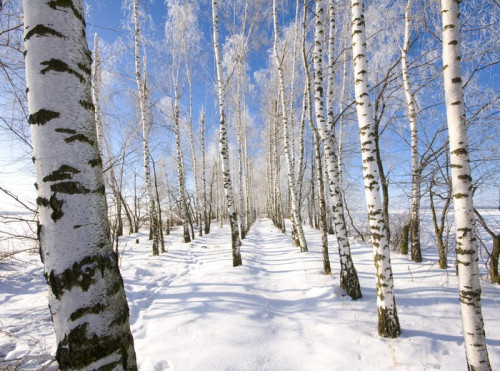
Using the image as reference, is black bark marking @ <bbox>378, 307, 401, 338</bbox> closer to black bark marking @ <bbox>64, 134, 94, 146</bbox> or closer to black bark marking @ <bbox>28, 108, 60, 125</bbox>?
black bark marking @ <bbox>64, 134, 94, 146</bbox>

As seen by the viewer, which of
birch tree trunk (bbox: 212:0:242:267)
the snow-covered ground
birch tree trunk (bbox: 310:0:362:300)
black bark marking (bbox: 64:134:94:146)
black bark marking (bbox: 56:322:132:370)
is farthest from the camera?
birch tree trunk (bbox: 212:0:242:267)

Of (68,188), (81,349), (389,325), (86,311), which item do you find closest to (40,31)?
(68,188)

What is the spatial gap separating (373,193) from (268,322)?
2375 millimetres

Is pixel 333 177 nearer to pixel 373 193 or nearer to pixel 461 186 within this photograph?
pixel 373 193

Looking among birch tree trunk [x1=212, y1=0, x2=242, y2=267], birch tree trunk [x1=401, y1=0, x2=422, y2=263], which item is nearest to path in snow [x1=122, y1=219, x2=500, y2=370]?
birch tree trunk [x1=212, y1=0, x2=242, y2=267]

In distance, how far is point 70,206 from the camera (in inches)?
40.5

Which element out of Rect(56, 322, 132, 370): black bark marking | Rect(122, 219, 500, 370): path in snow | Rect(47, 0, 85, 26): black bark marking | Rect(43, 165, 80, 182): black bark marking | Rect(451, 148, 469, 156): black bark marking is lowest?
Rect(122, 219, 500, 370): path in snow

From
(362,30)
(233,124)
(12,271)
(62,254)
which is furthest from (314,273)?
(233,124)

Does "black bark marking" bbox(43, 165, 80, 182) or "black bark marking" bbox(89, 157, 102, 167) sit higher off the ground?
"black bark marking" bbox(89, 157, 102, 167)

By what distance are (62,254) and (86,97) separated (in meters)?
0.74

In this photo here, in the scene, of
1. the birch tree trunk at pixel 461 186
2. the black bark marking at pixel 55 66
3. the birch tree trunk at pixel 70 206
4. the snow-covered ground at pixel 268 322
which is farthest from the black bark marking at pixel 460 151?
the black bark marking at pixel 55 66

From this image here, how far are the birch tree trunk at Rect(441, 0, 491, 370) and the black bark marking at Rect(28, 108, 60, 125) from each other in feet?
9.73

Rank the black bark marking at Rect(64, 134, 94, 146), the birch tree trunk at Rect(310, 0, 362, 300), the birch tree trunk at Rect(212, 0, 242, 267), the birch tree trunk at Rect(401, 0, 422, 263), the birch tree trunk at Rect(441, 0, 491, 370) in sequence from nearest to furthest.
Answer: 1. the black bark marking at Rect(64, 134, 94, 146)
2. the birch tree trunk at Rect(441, 0, 491, 370)
3. the birch tree trunk at Rect(310, 0, 362, 300)
4. the birch tree trunk at Rect(212, 0, 242, 267)
5. the birch tree trunk at Rect(401, 0, 422, 263)

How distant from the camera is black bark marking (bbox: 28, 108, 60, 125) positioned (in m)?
1.04
